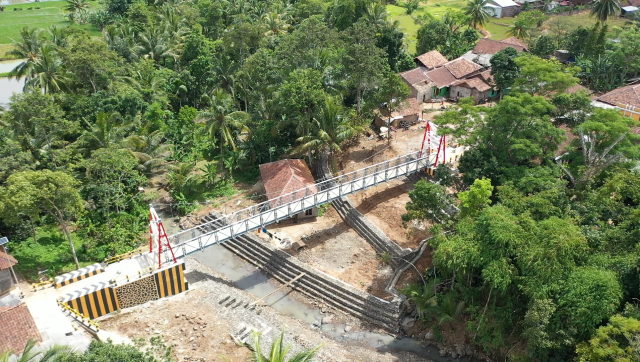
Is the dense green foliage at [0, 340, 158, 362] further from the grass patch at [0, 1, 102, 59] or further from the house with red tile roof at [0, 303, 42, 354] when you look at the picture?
the grass patch at [0, 1, 102, 59]

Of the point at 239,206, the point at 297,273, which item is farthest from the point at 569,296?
the point at 239,206

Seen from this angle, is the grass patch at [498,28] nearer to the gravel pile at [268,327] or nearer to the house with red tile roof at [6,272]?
the gravel pile at [268,327]

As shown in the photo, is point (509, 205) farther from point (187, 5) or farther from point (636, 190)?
point (187, 5)

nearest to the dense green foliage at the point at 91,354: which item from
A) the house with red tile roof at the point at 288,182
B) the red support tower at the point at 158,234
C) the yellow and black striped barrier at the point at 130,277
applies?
the yellow and black striped barrier at the point at 130,277

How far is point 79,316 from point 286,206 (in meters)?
10.8

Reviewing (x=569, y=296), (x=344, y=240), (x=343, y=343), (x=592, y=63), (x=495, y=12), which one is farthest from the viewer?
(x=495, y=12)

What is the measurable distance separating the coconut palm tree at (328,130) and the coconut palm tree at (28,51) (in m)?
21.8

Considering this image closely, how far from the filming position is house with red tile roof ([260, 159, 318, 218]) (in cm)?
2797

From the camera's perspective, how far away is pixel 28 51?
122 feet

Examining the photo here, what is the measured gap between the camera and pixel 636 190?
67.6 feet

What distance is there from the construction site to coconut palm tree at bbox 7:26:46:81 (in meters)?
17.7

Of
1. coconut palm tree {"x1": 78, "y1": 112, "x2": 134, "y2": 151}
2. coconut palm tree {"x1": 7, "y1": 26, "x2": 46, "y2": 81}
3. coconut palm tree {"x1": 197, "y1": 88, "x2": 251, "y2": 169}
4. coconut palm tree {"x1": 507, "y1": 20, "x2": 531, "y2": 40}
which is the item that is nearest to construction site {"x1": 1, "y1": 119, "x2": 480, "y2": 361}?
coconut palm tree {"x1": 197, "y1": 88, "x2": 251, "y2": 169}

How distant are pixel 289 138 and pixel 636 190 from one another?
70.0 ft

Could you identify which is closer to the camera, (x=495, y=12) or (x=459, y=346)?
(x=459, y=346)
